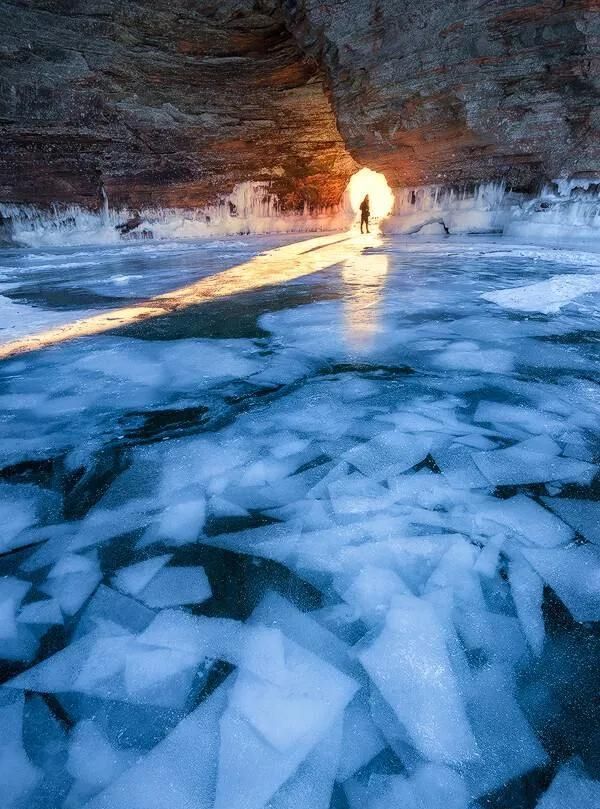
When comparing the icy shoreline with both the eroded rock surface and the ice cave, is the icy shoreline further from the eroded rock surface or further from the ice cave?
the ice cave

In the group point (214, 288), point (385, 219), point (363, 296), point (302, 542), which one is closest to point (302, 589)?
point (302, 542)

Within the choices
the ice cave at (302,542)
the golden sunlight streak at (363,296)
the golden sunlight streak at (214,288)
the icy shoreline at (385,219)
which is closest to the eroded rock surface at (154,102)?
the icy shoreline at (385,219)

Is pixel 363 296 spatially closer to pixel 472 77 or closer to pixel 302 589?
pixel 302 589

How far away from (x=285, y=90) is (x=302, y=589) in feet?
44.0

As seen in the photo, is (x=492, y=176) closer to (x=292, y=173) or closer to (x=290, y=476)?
(x=292, y=173)

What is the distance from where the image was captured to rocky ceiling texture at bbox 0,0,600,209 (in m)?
8.16

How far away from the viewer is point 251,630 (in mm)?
1079

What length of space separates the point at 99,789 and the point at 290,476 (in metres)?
1.01

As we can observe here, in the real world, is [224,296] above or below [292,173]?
below

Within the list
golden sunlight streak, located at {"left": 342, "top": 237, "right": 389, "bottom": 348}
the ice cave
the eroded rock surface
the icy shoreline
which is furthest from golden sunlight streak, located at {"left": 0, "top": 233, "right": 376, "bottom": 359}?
the eroded rock surface

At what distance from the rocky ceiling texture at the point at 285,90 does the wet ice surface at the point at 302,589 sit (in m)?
8.66

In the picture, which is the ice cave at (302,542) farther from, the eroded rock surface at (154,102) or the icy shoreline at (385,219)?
the eroded rock surface at (154,102)

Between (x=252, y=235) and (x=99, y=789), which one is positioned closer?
(x=99, y=789)

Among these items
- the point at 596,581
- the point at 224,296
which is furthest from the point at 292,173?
the point at 596,581
